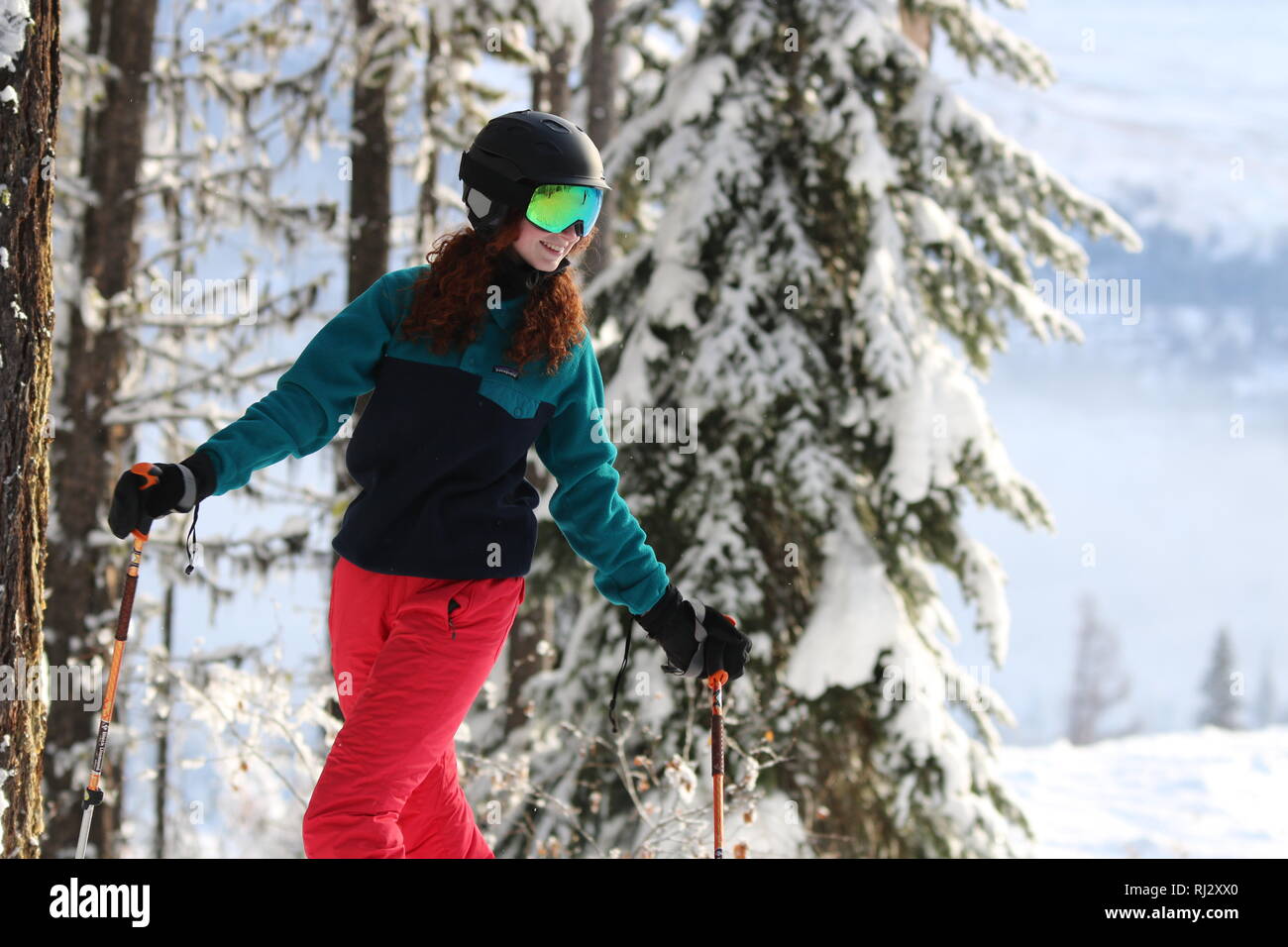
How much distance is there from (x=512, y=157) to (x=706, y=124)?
467cm

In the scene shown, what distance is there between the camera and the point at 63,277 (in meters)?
9.51

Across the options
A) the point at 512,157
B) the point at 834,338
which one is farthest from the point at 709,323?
the point at 512,157

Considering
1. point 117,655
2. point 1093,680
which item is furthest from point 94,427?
point 1093,680

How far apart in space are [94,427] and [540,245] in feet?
24.8

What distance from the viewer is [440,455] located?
2906 millimetres

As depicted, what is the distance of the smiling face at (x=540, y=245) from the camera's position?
3016 mm

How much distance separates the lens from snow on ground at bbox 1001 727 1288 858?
11.8 meters

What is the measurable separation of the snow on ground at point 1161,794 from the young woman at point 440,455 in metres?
8.67

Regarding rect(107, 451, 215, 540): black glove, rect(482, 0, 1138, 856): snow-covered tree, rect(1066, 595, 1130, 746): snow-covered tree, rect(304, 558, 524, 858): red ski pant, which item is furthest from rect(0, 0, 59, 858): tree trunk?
rect(1066, 595, 1130, 746): snow-covered tree

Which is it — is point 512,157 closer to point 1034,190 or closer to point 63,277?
point 1034,190
